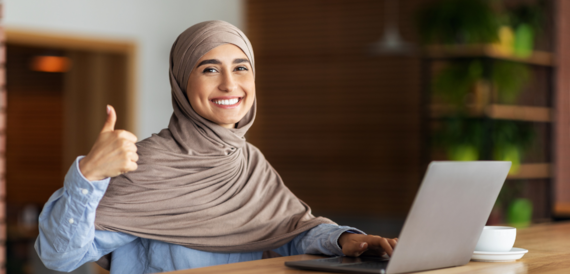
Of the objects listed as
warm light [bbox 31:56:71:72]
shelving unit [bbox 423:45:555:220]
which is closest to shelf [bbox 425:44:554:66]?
shelving unit [bbox 423:45:555:220]

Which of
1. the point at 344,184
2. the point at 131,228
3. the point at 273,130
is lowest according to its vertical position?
the point at 344,184

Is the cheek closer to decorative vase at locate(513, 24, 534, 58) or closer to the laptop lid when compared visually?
the laptop lid

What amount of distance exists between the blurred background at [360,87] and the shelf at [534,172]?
0.01 metres

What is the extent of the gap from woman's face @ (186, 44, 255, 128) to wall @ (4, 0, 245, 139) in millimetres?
3724

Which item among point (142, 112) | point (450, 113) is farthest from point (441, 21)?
point (142, 112)

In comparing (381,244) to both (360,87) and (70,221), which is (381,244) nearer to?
(70,221)

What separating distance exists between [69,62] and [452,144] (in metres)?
3.32

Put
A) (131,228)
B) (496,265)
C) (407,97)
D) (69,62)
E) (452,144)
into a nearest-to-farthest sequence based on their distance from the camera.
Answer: (496,265) → (131,228) → (452,144) → (407,97) → (69,62)

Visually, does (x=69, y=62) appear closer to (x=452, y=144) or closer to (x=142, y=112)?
(x=142, y=112)

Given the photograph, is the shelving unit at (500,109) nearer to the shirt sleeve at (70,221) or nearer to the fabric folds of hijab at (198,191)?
the fabric folds of hijab at (198,191)

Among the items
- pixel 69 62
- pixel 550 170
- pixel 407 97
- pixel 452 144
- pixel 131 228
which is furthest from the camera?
pixel 69 62

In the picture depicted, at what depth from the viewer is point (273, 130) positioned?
6344 mm

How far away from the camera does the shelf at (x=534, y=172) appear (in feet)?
15.8

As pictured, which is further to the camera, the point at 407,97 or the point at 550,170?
the point at 407,97
